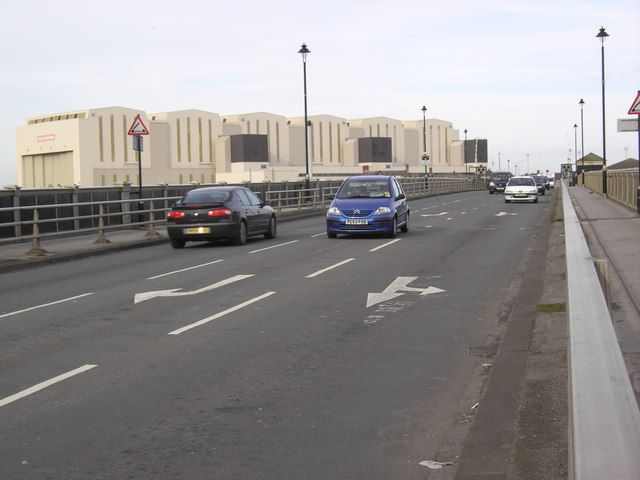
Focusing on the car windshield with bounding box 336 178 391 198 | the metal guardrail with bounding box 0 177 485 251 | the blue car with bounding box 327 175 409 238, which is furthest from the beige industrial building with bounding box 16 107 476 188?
the blue car with bounding box 327 175 409 238

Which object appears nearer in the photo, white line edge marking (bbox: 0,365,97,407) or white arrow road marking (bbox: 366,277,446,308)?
white line edge marking (bbox: 0,365,97,407)

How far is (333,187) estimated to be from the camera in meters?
49.1

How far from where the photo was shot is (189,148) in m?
148

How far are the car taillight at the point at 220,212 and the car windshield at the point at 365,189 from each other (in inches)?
148

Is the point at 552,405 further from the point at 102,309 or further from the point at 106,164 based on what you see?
the point at 106,164

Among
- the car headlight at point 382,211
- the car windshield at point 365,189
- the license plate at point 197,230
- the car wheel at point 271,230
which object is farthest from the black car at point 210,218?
the car headlight at point 382,211

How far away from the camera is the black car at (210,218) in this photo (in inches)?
861

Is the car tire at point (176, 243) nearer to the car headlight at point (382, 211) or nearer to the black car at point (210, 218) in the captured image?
the black car at point (210, 218)

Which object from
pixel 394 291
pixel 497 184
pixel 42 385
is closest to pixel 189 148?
pixel 497 184

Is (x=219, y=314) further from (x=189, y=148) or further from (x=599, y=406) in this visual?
(x=189, y=148)

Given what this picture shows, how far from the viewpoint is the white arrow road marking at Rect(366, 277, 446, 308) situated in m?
11.9

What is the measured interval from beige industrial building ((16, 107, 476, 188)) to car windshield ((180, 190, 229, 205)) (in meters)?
95.7

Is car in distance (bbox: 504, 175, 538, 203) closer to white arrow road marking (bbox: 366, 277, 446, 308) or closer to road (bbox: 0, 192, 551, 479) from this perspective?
road (bbox: 0, 192, 551, 479)

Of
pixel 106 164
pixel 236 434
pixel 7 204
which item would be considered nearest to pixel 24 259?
pixel 7 204
